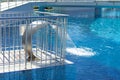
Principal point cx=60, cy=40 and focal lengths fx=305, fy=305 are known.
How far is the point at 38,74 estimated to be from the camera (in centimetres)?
960

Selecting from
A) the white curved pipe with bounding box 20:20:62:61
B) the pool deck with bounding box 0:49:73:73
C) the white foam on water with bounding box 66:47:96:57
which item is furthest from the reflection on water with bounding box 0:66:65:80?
the white foam on water with bounding box 66:47:96:57

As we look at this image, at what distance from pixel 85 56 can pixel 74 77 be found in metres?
3.04

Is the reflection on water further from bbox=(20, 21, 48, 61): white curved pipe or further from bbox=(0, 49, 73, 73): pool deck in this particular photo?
bbox=(20, 21, 48, 61): white curved pipe

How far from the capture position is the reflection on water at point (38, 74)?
364 inches

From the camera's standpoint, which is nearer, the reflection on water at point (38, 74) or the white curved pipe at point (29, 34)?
the reflection on water at point (38, 74)

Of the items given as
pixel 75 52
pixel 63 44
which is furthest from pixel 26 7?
pixel 63 44

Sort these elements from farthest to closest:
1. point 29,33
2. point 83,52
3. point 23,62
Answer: point 83,52, point 23,62, point 29,33

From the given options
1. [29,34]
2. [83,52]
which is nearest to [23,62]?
[29,34]

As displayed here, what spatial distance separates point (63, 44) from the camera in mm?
10609

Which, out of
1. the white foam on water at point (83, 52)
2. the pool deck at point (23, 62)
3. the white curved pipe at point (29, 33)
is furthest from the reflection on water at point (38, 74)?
the white foam on water at point (83, 52)

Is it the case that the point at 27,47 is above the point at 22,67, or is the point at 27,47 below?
above

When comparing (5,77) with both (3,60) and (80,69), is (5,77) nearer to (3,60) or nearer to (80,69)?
(3,60)

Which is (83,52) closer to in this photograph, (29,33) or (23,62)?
(23,62)

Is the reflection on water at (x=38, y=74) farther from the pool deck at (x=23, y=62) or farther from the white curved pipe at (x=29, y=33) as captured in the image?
the white curved pipe at (x=29, y=33)
